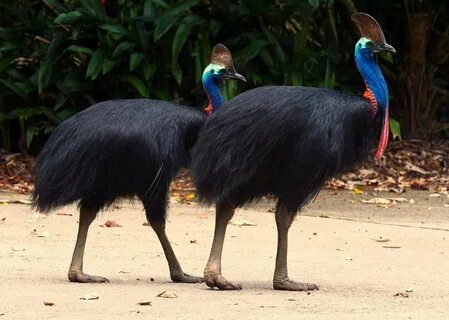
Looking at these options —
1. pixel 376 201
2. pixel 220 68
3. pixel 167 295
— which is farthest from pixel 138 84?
pixel 167 295

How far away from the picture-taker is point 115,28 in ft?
43.7

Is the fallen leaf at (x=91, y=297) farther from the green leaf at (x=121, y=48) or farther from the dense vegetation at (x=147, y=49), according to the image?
the green leaf at (x=121, y=48)

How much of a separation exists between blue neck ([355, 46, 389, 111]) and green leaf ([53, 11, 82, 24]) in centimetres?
624

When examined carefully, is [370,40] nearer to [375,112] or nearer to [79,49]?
[375,112]

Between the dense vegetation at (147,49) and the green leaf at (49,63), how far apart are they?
12 millimetres

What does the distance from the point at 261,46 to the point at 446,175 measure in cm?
242

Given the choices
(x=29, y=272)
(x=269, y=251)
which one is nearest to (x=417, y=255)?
(x=269, y=251)

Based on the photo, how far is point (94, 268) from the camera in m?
7.97

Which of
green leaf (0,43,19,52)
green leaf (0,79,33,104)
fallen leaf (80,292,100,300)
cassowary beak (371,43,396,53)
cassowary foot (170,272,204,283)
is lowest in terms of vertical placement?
cassowary foot (170,272,204,283)

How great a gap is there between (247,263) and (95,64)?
5479mm

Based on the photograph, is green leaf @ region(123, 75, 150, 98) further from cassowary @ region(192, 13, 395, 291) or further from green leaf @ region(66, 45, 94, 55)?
cassowary @ region(192, 13, 395, 291)

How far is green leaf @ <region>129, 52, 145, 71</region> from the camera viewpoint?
13.1 m

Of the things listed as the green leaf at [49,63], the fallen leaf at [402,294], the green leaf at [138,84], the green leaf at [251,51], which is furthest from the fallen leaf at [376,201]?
Result: the fallen leaf at [402,294]

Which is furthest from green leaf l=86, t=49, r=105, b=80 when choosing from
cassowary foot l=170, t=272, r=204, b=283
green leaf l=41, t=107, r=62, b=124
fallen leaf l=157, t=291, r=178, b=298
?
fallen leaf l=157, t=291, r=178, b=298
